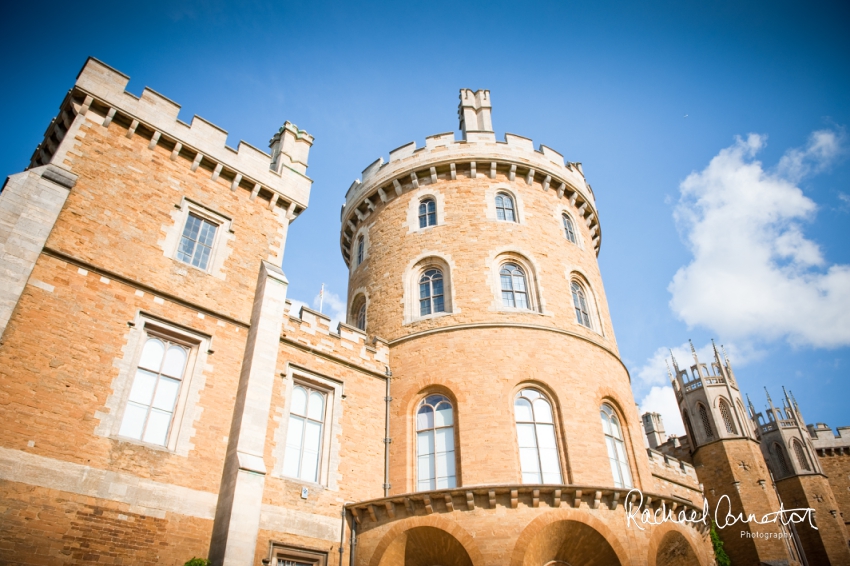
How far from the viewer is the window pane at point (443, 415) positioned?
1563 cm

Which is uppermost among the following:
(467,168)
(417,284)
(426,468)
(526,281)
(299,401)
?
(467,168)

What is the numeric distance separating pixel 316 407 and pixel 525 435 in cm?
560

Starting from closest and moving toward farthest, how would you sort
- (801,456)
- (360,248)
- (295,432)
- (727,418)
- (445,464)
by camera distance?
(295,432)
(445,464)
(360,248)
(727,418)
(801,456)

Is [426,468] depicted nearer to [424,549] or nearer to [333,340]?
[424,549]

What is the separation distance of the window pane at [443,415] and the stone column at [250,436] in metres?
4.67

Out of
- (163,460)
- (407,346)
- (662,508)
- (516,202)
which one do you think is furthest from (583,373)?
(163,460)

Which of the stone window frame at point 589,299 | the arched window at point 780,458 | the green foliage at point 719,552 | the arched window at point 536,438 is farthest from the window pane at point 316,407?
the arched window at point 780,458

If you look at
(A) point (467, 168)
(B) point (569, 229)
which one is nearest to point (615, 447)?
(B) point (569, 229)

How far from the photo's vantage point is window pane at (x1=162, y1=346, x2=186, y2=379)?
12719 millimetres

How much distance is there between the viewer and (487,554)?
12789mm

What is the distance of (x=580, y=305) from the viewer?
19.0 meters

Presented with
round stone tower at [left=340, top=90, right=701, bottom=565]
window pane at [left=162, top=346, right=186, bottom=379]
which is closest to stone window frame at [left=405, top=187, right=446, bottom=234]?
round stone tower at [left=340, top=90, right=701, bottom=565]

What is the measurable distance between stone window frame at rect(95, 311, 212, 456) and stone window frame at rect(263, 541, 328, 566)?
2879mm

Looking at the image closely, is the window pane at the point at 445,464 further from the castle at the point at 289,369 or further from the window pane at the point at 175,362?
the window pane at the point at 175,362
